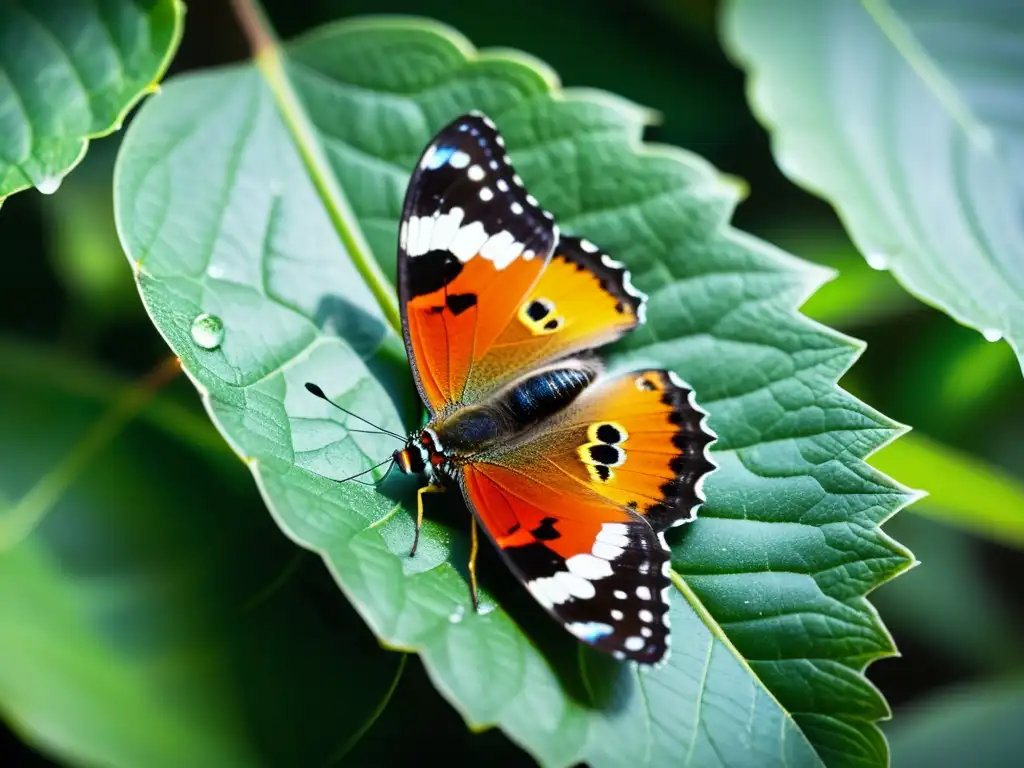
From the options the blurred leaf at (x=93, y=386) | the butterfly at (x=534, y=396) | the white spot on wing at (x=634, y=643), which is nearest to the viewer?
the white spot on wing at (x=634, y=643)

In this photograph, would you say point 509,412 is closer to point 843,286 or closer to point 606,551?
point 606,551

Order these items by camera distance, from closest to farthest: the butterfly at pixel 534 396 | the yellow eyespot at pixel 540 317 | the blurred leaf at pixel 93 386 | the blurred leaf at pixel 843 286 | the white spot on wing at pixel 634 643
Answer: the white spot on wing at pixel 634 643, the butterfly at pixel 534 396, the yellow eyespot at pixel 540 317, the blurred leaf at pixel 93 386, the blurred leaf at pixel 843 286

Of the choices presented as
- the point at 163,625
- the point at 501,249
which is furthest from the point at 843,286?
the point at 163,625

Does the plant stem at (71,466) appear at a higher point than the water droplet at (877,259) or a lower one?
lower

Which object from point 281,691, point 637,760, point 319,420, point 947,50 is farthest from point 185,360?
point 947,50

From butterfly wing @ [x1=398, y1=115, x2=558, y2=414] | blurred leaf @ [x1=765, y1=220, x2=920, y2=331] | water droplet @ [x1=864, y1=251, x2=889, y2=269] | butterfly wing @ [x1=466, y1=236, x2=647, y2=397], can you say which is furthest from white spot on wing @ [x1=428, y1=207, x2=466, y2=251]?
blurred leaf @ [x1=765, y1=220, x2=920, y2=331]

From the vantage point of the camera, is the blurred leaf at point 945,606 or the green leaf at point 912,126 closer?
the green leaf at point 912,126

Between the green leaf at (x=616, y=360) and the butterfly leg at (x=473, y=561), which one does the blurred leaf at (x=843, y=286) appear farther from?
the butterfly leg at (x=473, y=561)

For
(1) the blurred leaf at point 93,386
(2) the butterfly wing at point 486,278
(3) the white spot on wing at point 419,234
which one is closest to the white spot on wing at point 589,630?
(2) the butterfly wing at point 486,278
